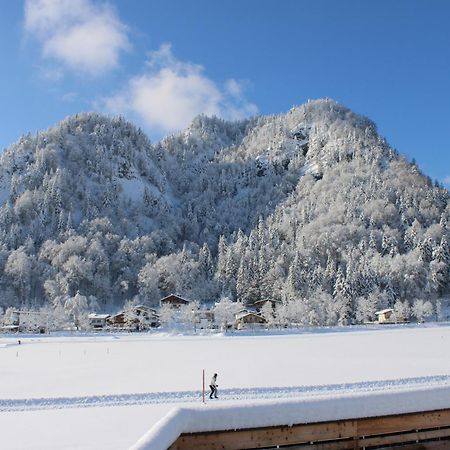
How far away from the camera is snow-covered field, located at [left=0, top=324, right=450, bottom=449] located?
34.1 ft

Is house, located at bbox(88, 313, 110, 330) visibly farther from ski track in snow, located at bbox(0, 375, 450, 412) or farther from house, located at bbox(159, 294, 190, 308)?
ski track in snow, located at bbox(0, 375, 450, 412)

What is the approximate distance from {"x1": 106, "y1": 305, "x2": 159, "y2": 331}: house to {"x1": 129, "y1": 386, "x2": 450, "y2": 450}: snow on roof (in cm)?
8513

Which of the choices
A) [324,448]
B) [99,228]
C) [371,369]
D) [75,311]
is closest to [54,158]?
[99,228]

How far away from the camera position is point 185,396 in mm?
18312

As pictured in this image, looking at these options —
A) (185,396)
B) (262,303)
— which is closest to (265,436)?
(185,396)

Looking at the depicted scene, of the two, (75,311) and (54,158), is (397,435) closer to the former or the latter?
(75,311)

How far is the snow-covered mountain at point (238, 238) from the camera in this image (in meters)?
107

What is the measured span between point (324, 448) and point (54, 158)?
658ft

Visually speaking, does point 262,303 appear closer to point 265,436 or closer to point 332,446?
point 332,446

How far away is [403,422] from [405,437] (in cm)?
23

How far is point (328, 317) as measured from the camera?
87875 millimetres

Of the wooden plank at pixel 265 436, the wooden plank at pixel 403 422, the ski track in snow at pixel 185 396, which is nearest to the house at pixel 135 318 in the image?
the ski track in snow at pixel 185 396

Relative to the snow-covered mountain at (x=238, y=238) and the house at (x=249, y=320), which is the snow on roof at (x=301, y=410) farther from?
the house at (x=249, y=320)

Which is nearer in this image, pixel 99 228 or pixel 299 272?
pixel 299 272
